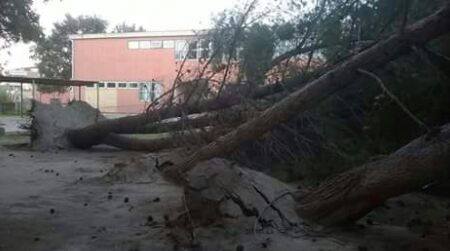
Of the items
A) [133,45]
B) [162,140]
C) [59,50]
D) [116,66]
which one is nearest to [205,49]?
[162,140]

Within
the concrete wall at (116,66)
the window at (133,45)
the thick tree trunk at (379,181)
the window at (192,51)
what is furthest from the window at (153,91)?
the window at (133,45)

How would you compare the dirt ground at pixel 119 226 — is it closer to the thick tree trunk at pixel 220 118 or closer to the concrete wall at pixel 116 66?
the thick tree trunk at pixel 220 118

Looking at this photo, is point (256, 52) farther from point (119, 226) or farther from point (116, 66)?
point (116, 66)

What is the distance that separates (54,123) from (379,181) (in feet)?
37.8

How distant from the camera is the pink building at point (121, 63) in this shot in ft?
132

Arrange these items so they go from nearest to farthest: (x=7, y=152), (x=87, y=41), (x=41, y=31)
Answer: (x=7, y=152), (x=41, y=31), (x=87, y=41)

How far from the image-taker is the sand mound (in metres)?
15.5

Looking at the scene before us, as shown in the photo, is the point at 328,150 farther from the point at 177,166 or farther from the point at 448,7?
the point at 448,7

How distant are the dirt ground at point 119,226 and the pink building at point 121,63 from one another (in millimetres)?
30637

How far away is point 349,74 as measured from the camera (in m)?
6.73

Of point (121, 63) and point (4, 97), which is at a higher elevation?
point (121, 63)

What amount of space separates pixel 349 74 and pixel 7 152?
10.5 m

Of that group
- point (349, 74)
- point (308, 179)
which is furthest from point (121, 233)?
point (308, 179)

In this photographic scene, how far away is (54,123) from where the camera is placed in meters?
15.7
